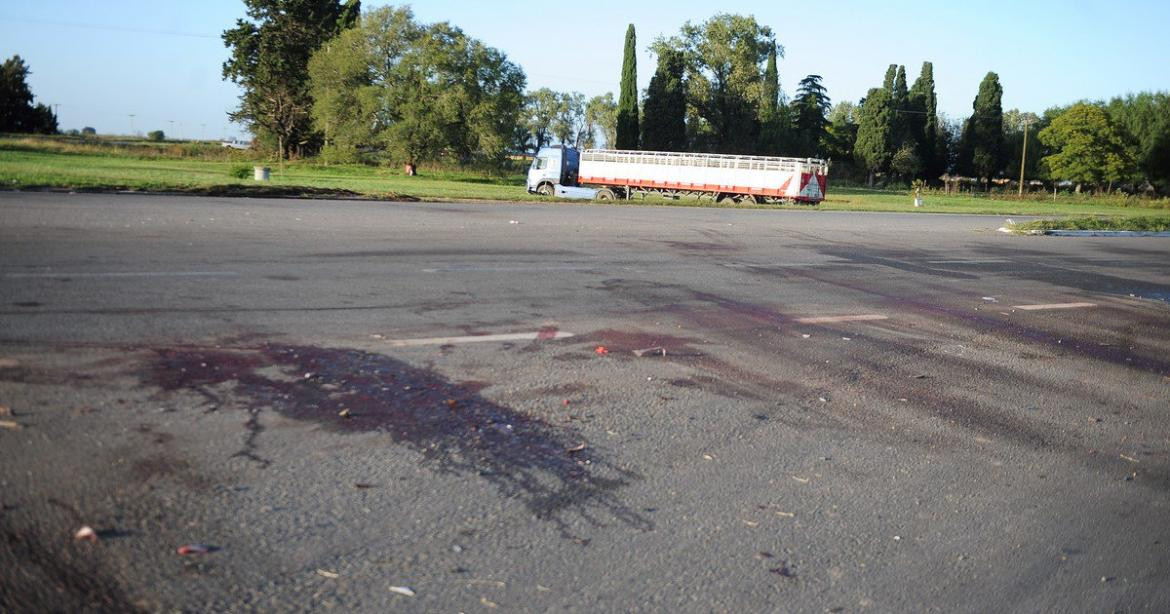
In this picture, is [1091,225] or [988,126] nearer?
[1091,225]

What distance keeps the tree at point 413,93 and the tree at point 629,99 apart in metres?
16.3

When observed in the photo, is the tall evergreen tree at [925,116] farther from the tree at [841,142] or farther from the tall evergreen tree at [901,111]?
the tree at [841,142]

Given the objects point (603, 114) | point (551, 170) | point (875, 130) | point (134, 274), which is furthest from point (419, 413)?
point (603, 114)

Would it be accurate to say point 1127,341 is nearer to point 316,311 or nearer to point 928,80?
point 316,311

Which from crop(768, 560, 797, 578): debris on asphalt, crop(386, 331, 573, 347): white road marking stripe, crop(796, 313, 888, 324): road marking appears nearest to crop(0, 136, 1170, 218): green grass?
crop(796, 313, 888, 324): road marking

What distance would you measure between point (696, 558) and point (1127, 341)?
24.6 feet

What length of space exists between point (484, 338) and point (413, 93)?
57129 millimetres

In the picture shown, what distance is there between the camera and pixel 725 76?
264ft

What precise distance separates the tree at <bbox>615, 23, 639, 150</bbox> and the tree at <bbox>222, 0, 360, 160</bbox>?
23.0 meters

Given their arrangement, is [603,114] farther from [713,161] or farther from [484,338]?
[484,338]

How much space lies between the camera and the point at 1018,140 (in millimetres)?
89938

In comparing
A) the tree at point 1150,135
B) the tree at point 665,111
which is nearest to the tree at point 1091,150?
the tree at point 1150,135

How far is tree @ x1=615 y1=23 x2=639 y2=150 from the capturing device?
7781 centimetres

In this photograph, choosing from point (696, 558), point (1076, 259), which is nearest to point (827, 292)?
point (696, 558)
